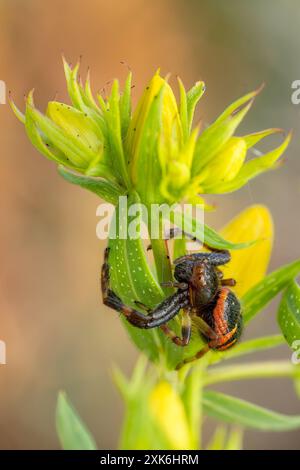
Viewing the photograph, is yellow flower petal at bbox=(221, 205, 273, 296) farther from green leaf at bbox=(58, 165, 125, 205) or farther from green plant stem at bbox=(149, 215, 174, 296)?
green leaf at bbox=(58, 165, 125, 205)

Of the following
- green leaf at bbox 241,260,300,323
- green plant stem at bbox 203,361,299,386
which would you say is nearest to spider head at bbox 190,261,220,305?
green leaf at bbox 241,260,300,323

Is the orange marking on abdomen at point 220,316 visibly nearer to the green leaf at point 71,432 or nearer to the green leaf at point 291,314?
the green leaf at point 291,314

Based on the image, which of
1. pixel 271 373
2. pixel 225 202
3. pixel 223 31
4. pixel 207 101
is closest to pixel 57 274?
pixel 225 202

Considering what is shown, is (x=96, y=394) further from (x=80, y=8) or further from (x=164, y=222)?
(x=164, y=222)

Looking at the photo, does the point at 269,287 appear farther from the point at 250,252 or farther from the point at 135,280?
the point at 135,280

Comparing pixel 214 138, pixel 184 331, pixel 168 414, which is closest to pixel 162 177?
pixel 214 138
